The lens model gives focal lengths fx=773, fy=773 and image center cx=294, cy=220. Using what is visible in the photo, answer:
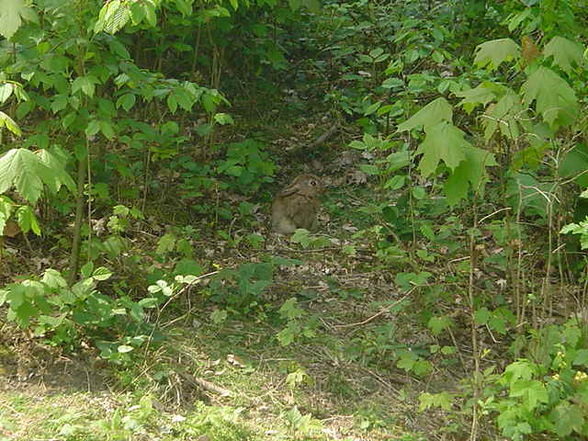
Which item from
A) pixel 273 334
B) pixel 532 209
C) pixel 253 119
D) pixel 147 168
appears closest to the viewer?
pixel 273 334

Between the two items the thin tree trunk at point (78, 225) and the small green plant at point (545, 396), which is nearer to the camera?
the small green plant at point (545, 396)

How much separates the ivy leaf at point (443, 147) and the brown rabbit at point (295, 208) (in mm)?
2821

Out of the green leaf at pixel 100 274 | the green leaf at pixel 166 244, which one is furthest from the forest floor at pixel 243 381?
the green leaf at pixel 100 274

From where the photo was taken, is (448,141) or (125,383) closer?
(448,141)

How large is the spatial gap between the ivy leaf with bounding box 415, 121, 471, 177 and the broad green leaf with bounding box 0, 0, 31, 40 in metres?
1.92

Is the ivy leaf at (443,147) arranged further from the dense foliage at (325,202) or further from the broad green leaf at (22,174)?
the broad green leaf at (22,174)

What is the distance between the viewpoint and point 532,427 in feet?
12.1

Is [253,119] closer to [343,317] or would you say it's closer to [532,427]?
[343,317]

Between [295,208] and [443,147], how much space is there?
2.91m

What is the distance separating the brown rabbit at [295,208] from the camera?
19.8 feet

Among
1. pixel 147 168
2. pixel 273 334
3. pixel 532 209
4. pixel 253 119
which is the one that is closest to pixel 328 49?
pixel 253 119

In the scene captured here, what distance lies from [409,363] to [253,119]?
353cm

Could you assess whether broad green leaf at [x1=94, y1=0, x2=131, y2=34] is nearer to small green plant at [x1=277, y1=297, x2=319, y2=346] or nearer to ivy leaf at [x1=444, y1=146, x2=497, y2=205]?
ivy leaf at [x1=444, y1=146, x2=497, y2=205]

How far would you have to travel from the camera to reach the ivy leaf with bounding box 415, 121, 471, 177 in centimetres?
320
